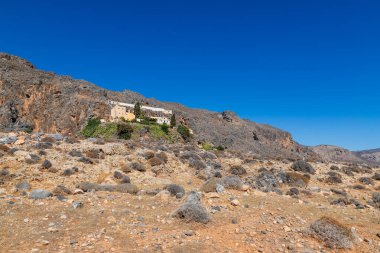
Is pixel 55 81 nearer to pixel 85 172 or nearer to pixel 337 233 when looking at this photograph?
pixel 85 172

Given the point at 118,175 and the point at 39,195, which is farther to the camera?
the point at 118,175

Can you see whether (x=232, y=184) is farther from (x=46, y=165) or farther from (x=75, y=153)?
(x=75, y=153)

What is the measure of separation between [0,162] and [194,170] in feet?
46.7

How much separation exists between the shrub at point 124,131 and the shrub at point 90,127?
685cm

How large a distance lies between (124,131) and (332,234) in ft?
141

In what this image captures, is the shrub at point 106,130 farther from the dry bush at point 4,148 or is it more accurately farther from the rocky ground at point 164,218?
the rocky ground at point 164,218

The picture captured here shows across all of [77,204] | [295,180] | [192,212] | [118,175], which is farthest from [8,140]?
[295,180]

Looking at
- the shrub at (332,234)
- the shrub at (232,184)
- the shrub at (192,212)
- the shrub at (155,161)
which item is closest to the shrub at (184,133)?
the shrub at (155,161)

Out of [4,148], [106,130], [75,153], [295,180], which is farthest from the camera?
[106,130]

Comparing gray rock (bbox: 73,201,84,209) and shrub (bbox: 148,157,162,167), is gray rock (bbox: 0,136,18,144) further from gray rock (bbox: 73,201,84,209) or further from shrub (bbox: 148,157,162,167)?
gray rock (bbox: 73,201,84,209)

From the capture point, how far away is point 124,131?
49938 millimetres

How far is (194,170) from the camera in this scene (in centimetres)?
2658

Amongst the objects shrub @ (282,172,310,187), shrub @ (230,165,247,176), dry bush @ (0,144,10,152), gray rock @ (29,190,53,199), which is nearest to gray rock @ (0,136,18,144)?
dry bush @ (0,144,10,152)

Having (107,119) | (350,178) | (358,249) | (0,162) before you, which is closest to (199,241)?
(358,249)
